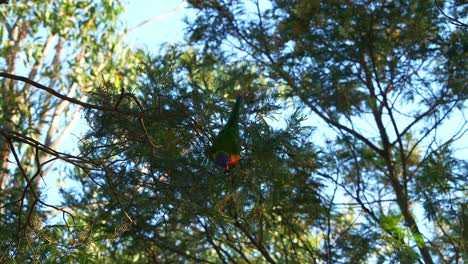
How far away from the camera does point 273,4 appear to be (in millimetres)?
4172

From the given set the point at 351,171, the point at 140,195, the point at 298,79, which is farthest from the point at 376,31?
the point at 140,195

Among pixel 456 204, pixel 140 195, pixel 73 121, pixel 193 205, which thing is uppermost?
pixel 73 121

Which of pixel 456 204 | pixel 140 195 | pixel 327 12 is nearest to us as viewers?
pixel 140 195

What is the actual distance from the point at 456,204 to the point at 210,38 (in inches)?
70.8

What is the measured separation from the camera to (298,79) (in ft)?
12.9

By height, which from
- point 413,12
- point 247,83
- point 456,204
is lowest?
point 456,204

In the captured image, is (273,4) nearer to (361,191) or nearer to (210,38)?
(210,38)

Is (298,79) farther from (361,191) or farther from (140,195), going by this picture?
(140,195)

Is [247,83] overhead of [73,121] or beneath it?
beneath

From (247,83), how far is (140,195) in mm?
1237

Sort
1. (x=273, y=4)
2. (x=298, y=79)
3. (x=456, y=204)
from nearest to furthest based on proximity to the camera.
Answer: (x=456, y=204) → (x=298, y=79) → (x=273, y=4)

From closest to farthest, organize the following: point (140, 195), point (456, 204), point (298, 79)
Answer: point (140, 195) < point (456, 204) < point (298, 79)

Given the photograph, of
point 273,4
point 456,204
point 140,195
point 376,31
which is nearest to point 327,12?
point 376,31

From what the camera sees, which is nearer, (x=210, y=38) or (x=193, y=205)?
(x=193, y=205)
